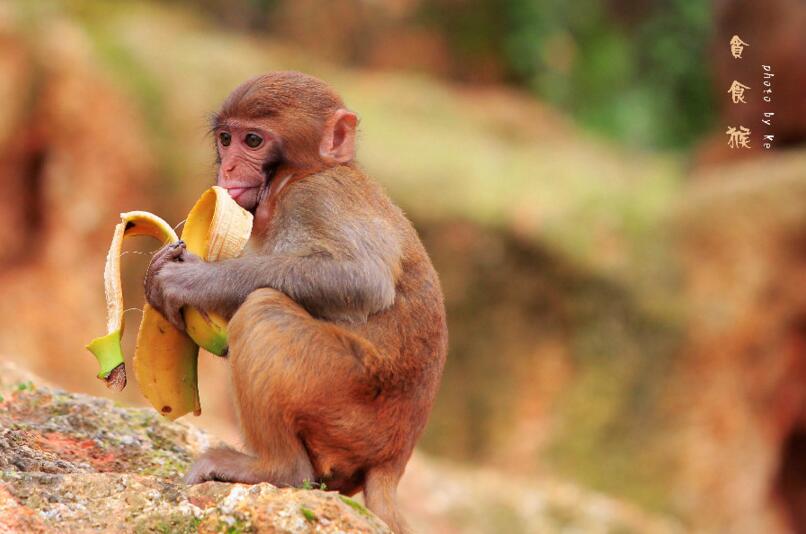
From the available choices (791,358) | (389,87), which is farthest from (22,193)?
(791,358)

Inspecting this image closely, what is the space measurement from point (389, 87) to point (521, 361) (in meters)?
5.52

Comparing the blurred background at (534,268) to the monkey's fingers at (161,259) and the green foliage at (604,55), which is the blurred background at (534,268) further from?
the monkey's fingers at (161,259)

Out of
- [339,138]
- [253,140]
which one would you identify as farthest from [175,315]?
[339,138]

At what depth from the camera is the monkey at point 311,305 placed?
17.6ft

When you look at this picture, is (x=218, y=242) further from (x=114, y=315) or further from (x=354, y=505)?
(x=354, y=505)

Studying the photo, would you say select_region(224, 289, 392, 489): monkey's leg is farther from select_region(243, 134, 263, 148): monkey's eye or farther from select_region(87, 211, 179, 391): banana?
select_region(243, 134, 263, 148): monkey's eye

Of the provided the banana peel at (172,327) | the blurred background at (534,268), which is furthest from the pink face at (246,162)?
the blurred background at (534,268)

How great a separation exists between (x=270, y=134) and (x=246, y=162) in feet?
0.60

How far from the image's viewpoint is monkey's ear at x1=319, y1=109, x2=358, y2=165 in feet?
20.2

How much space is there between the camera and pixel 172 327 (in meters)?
5.86

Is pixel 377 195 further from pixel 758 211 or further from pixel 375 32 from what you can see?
pixel 375 32

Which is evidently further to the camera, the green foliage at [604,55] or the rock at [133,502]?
the green foliage at [604,55]

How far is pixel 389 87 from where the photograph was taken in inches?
731

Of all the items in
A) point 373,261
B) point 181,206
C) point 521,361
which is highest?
point 373,261
